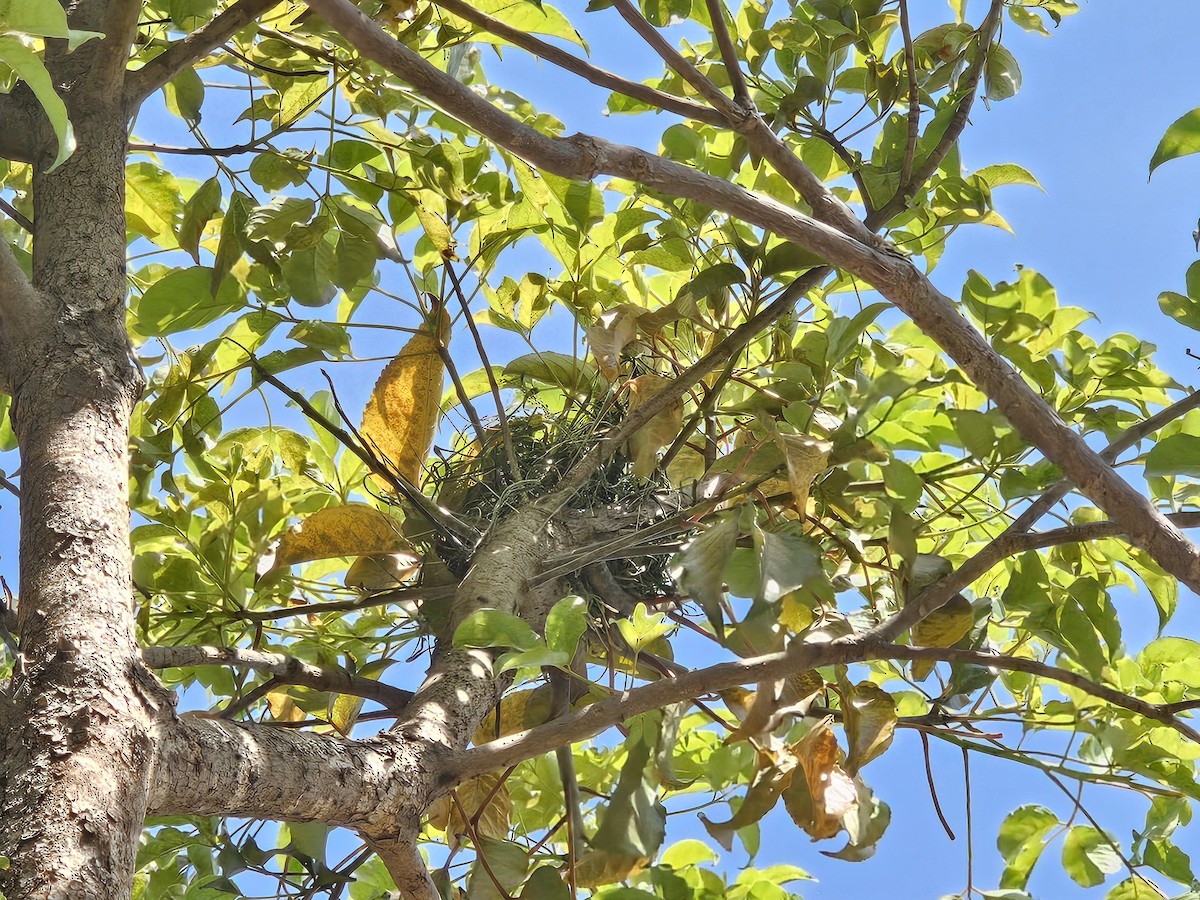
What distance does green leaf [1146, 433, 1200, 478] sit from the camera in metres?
0.64

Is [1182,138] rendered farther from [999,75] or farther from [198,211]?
[198,211]

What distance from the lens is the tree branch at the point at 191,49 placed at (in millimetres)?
710

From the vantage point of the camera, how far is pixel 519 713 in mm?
938

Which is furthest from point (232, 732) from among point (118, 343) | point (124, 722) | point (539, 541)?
point (539, 541)

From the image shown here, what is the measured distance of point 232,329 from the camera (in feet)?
3.15

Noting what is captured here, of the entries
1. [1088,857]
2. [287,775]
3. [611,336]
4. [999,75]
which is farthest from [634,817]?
[999,75]

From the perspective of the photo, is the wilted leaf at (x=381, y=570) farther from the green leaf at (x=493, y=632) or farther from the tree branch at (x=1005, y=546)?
the tree branch at (x=1005, y=546)

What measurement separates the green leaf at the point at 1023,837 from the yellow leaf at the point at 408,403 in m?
0.60

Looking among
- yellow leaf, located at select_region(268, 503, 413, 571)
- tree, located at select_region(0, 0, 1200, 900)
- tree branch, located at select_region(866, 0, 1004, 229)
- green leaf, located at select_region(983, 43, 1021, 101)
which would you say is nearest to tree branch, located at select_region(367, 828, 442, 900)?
tree, located at select_region(0, 0, 1200, 900)

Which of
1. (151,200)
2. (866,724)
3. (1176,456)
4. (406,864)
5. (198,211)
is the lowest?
(406,864)

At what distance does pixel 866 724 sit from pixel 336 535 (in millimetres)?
442

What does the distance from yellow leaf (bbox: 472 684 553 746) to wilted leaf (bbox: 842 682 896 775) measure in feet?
1.02

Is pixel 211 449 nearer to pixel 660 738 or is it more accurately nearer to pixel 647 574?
pixel 647 574

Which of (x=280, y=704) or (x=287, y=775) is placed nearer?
(x=287, y=775)
